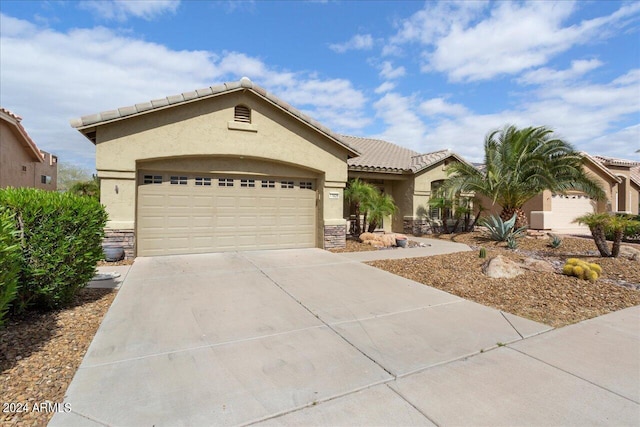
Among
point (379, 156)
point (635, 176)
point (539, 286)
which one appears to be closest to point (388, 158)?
point (379, 156)

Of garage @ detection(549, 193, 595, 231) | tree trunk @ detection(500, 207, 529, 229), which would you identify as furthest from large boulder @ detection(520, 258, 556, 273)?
garage @ detection(549, 193, 595, 231)

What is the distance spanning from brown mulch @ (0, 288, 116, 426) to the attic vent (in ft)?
22.5

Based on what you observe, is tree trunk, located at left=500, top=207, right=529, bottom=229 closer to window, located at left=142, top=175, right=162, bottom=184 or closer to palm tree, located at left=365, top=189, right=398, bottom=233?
palm tree, located at left=365, top=189, right=398, bottom=233

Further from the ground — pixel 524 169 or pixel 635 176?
pixel 635 176

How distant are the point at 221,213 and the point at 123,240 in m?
2.86

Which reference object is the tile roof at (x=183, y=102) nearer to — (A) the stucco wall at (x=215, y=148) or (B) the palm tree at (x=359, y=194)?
(A) the stucco wall at (x=215, y=148)

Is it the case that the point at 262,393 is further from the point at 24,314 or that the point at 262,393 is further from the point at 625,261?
the point at 625,261

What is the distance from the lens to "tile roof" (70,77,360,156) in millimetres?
8742

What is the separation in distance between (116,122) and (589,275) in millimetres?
12709

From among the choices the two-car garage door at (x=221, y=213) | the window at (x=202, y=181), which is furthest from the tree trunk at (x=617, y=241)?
the window at (x=202, y=181)

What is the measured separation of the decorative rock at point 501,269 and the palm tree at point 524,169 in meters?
6.63

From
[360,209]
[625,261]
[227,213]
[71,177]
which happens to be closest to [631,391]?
[625,261]

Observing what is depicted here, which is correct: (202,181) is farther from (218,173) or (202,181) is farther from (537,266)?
(537,266)

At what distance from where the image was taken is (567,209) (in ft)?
69.5
